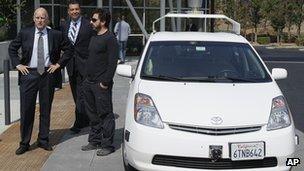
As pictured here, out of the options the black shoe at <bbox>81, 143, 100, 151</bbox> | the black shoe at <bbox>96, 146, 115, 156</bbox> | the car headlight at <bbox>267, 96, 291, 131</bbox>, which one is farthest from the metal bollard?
the car headlight at <bbox>267, 96, 291, 131</bbox>

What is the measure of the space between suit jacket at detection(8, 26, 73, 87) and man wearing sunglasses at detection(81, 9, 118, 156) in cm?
45

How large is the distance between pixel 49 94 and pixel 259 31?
47693 mm

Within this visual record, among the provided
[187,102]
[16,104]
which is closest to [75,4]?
[187,102]

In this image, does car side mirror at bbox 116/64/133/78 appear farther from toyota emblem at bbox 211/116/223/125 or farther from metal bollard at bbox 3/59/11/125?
metal bollard at bbox 3/59/11/125

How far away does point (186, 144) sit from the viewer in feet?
15.6

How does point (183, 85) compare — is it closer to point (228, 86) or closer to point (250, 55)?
point (228, 86)

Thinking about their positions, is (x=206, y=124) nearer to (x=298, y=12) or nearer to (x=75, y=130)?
(x=75, y=130)

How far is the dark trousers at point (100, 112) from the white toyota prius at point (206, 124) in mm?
785

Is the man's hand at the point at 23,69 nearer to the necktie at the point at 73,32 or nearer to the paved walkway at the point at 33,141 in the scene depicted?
the paved walkway at the point at 33,141

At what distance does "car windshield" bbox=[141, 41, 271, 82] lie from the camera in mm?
5820

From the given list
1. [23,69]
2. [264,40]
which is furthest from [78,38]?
[264,40]

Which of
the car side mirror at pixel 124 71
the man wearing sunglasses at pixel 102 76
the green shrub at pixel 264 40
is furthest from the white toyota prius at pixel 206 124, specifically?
the green shrub at pixel 264 40

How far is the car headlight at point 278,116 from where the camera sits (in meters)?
4.97

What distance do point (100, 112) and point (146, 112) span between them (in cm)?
148
